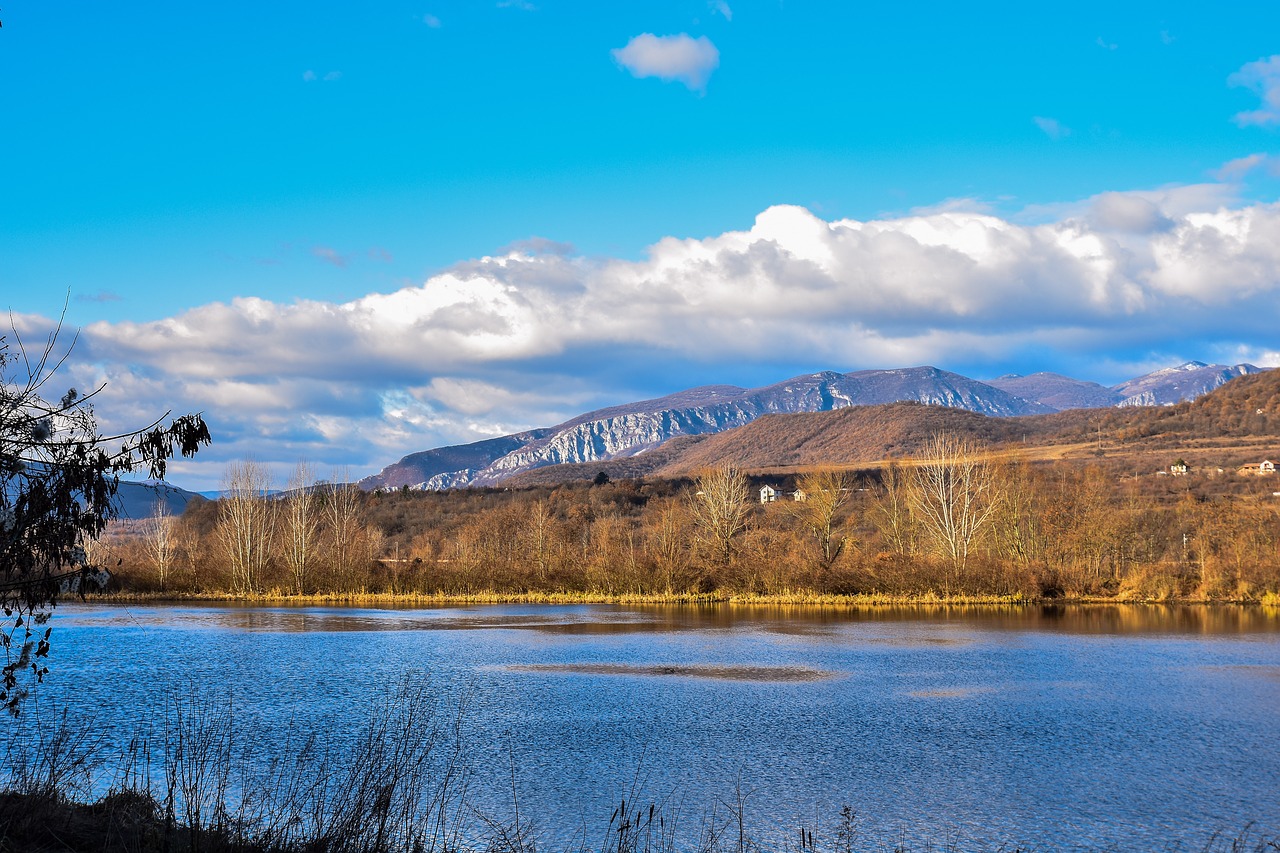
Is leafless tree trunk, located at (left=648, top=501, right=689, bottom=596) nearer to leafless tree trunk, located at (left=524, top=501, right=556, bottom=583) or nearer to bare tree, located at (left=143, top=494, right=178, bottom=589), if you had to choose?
leafless tree trunk, located at (left=524, top=501, right=556, bottom=583)

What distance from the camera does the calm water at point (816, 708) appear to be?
598 inches

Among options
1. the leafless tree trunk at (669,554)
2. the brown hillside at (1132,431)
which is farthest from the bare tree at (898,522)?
the brown hillside at (1132,431)

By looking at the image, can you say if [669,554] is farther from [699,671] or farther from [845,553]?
[699,671]

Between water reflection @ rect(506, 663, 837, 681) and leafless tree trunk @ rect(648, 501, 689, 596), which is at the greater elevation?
leafless tree trunk @ rect(648, 501, 689, 596)

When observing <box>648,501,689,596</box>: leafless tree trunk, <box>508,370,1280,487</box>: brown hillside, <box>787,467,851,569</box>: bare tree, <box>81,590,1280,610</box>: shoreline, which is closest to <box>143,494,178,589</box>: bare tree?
<box>81,590,1280,610</box>: shoreline

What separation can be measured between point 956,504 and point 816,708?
47.7 metres

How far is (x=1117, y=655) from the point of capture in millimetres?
34500

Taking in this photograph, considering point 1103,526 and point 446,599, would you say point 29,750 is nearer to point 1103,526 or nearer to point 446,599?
point 446,599

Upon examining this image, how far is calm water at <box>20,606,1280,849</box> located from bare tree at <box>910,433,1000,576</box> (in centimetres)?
1762

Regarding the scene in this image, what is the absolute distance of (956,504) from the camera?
224 feet

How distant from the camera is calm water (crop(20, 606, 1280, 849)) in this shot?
15.2 m

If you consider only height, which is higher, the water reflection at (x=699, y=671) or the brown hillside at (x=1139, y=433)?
the brown hillside at (x=1139, y=433)

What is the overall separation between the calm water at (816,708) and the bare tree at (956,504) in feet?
57.8

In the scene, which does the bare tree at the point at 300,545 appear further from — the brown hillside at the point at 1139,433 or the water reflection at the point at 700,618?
Result: the brown hillside at the point at 1139,433
